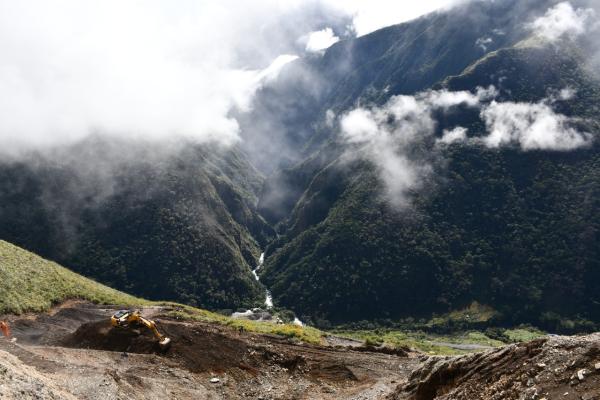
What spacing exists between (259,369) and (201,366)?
5391mm

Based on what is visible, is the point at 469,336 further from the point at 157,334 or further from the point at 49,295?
the point at 157,334

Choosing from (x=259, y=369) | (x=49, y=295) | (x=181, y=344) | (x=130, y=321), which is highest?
(x=49, y=295)

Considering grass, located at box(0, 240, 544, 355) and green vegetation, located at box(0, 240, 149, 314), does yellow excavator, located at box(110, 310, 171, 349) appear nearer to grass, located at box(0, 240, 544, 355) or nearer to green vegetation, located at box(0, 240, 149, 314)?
grass, located at box(0, 240, 544, 355)

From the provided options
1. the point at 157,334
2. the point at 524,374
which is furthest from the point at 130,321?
the point at 524,374

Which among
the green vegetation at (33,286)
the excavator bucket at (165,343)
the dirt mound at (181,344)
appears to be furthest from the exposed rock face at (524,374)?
the green vegetation at (33,286)

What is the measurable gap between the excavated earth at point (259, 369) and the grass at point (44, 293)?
4.50 m

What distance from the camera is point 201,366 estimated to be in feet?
150

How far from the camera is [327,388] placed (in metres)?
44.5

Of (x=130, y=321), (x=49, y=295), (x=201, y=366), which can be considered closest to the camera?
(x=201, y=366)

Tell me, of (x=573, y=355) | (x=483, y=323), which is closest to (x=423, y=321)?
(x=483, y=323)

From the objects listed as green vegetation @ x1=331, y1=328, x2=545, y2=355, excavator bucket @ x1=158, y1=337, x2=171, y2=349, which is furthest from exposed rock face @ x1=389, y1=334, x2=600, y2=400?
green vegetation @ x1=331, y1=328, x2=545, y2=355

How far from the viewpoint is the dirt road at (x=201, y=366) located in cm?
3766

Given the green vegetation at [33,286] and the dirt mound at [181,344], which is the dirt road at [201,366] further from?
the green vegetation at [33,286]

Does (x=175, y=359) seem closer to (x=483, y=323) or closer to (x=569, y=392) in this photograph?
(x=569, y=392)
